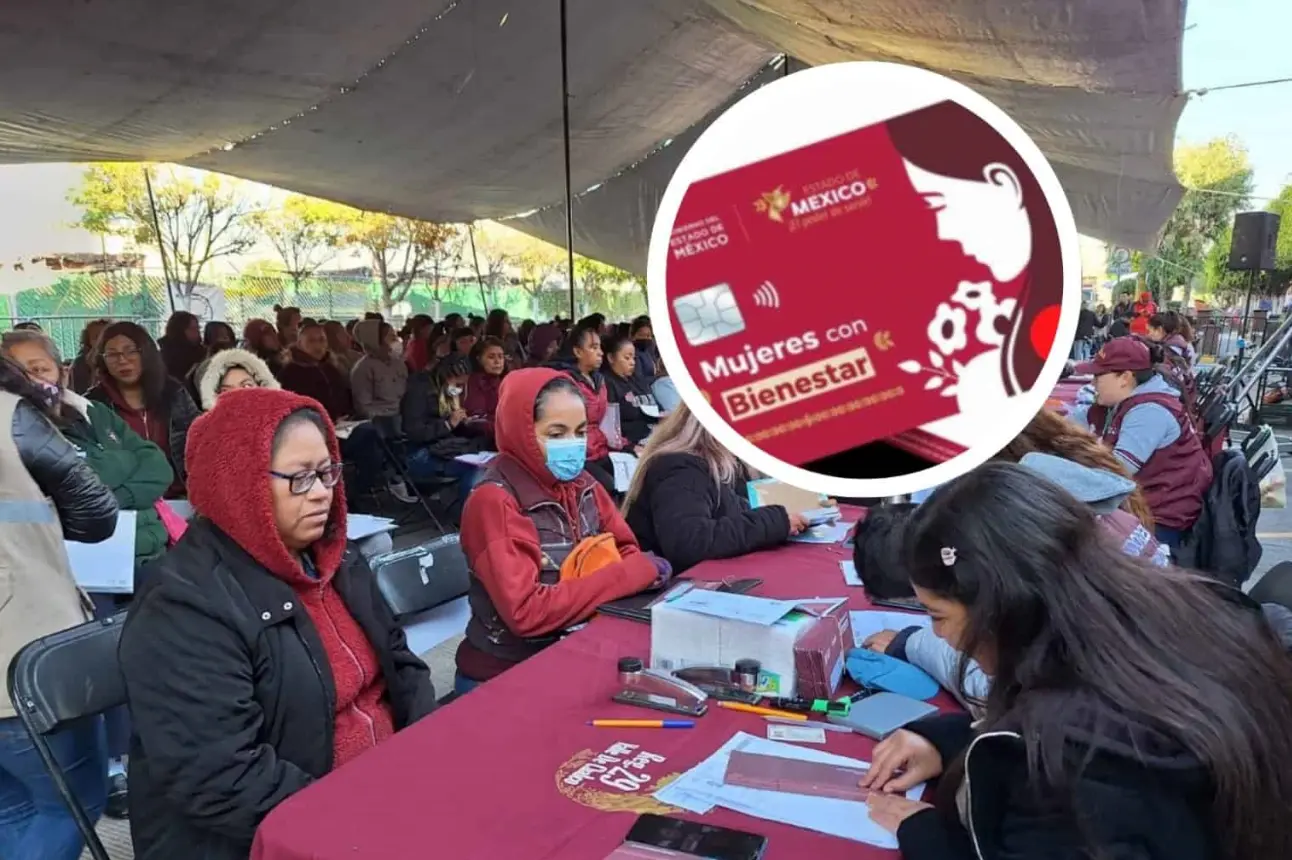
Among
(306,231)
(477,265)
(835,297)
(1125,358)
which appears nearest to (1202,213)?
(477,265)

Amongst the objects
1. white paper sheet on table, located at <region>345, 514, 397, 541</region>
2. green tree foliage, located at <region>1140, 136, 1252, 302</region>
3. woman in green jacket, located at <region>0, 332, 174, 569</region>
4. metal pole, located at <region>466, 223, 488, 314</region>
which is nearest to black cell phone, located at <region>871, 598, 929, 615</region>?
white paper sheet on table, located at <region>345, 514, 397, 541</region>

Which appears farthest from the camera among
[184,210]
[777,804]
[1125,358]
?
[184,210]

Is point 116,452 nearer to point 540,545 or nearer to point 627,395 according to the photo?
point 540,545

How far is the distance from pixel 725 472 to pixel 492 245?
42.3 ft

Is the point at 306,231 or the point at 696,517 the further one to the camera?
the point at 306,231

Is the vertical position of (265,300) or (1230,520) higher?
(265,300)

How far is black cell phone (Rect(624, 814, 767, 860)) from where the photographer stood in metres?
1.08

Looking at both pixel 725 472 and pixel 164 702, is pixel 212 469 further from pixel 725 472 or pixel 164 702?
pixel 725 472

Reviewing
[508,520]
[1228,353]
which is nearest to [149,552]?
[508,520]

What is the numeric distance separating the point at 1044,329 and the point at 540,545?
1554 mm

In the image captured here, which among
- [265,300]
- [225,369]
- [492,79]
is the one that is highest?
[492,79]

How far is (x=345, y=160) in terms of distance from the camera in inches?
313

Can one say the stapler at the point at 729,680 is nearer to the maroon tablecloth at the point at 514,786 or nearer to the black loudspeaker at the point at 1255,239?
the maroon tablecloth at the point at 514,786

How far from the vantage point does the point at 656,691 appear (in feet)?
5.19
